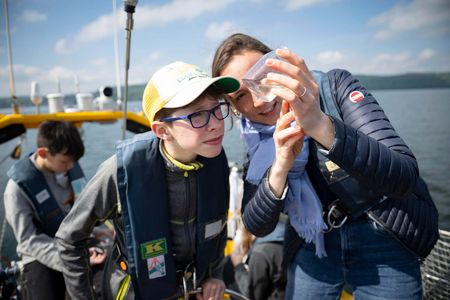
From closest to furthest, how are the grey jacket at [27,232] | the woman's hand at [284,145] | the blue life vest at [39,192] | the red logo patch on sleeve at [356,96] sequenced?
the woman's hand at [284,145]
the red logo patch on sleeve at [356,96]
the grey jacket at [27,232]
the blue life vest at [39,192]

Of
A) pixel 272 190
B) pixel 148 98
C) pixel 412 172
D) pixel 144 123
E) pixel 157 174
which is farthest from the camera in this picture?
pixel 144 123

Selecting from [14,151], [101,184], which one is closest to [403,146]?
[101,184]

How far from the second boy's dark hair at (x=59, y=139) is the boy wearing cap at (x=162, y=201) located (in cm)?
104

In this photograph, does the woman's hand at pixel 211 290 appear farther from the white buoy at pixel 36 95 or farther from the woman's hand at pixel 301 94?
the white buoy at pixel 36 95

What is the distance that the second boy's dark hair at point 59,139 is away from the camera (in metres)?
2.38

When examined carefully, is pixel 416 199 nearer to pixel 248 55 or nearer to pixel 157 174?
pixel 248 55

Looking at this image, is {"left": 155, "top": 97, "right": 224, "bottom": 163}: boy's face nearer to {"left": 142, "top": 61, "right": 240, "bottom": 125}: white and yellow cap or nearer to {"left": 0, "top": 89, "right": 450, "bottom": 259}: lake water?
{"left": 142, "top": 61, "right": 240, "bottom": 125}: white and yellow cap

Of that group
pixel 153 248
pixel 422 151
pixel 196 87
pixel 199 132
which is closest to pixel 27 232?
pixel 153 248

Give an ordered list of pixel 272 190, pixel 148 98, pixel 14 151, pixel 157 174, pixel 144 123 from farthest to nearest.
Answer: pixel 144 123 < pixel 14 151 < pixel 157 174 < pixel 148 98 < pixel 272 190

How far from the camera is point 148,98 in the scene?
1393 millimetres

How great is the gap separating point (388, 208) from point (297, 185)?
1.26ft

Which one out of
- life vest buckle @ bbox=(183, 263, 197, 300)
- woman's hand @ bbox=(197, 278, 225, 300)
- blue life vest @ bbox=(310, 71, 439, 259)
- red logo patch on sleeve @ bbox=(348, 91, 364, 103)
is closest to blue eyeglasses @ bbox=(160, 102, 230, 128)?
blue life vest @ bbox=(310, 71, 439, 259)

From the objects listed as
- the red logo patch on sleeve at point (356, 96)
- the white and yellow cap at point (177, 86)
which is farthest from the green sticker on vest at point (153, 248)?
the red logo patch on sleeve at point (356, 96)

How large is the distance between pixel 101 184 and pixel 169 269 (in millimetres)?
559
